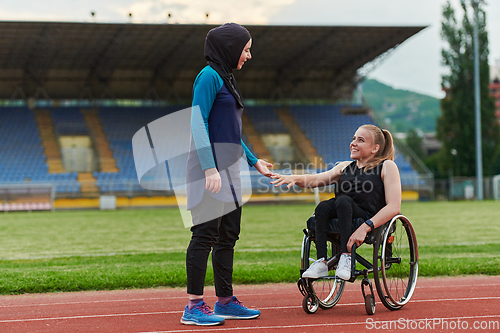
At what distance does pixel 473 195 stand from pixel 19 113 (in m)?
27.0

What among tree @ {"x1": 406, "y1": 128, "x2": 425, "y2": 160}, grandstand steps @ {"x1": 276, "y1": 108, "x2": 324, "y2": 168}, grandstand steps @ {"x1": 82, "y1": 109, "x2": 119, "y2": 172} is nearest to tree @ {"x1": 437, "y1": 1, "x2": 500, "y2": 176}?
grandstand steps @ {"x1": 276, "y1": 108, "x2": 324, "y2": 168}

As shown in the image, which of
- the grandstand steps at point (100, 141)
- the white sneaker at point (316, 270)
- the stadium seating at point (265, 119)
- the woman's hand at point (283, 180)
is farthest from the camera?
the stadium seating at point (265, 119)

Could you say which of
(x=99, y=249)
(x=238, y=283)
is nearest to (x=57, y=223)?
(x=99, y=249)

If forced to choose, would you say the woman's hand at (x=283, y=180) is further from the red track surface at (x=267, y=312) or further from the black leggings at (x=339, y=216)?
the red track surface at (x=267, y=312)

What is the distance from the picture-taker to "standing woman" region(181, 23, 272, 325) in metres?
3.92

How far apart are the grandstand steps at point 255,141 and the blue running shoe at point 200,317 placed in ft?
92.6

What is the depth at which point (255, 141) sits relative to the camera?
3431cm

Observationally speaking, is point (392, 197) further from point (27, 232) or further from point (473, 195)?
point (473, 195)

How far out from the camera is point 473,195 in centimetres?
3278

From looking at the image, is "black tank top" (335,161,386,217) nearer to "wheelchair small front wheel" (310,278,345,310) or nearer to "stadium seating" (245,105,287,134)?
"wheelchair small front wheel" (310,278,345,310)

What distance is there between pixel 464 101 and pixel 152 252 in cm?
3288

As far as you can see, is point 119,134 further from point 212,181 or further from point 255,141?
point 212,181

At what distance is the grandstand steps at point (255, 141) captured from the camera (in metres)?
33.0

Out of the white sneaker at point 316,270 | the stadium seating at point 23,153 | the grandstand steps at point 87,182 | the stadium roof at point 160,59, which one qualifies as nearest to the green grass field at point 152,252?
the white sneaker at point 316,270
